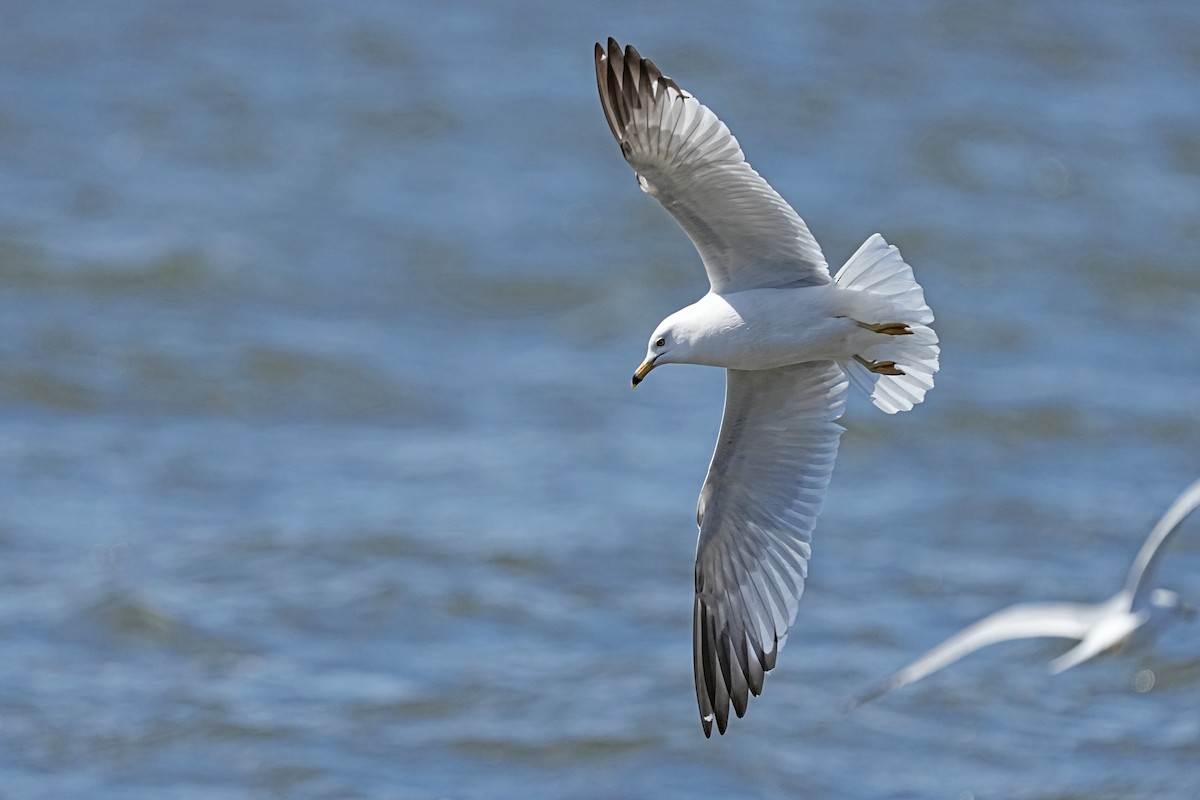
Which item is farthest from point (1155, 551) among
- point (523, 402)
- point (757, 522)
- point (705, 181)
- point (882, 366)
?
point (523, 402)

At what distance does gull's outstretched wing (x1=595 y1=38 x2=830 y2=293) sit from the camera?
509 centimetres

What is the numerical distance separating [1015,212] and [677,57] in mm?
3455

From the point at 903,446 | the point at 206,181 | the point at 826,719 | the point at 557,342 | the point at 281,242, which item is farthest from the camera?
the point at 206,181

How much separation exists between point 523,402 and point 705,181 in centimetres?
712

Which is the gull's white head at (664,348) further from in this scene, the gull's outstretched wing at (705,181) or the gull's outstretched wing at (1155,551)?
the gull's outstretched wing at (1155,551)

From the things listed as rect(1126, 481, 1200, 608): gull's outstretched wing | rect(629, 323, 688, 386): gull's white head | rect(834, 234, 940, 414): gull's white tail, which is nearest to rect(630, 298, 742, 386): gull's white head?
rect(629, 323, 688, 386): gull's white head

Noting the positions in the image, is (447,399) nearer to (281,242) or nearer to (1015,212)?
(281,242)

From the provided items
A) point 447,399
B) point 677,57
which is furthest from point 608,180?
point 447,399

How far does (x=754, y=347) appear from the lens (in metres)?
5.51

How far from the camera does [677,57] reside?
55.7 feet

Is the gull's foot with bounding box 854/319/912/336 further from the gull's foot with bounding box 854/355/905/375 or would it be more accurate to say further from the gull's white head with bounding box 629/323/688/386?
the gull's white head with bounding box 629/323/688/386

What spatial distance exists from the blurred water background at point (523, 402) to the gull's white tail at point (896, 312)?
282cm

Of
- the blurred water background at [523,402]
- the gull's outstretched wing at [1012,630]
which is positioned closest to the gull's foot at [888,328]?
the gull's outstretched wing at [1012,630]

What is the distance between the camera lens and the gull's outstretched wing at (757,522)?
6.13 meters
